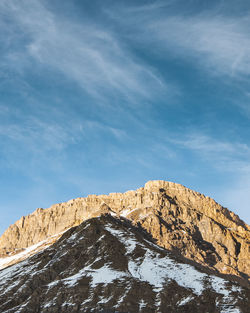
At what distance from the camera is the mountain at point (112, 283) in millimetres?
129750

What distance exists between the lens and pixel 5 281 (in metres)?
170

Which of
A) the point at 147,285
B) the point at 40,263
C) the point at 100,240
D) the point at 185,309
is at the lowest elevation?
the point at 185,309

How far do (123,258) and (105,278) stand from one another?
689 inches

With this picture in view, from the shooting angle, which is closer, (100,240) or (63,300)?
(63,300)

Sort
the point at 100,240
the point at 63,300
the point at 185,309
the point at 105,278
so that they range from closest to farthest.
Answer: the point at 185,309, the point at 63,300, the point at 105,278, the point at 100,240

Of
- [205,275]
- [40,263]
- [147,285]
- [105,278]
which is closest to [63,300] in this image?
[105,278]

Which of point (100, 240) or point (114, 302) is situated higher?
point (100, 240)

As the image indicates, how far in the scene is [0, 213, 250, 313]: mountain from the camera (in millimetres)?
129750

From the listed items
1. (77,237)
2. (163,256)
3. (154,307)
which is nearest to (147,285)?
(154,307)

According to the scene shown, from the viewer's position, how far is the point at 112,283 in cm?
14238

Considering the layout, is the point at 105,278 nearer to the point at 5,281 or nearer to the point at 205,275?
the point at 205,275

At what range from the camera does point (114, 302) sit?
13175 cm

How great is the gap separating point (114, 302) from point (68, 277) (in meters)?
27.7

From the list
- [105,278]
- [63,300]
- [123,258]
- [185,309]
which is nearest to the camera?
[185,309]
